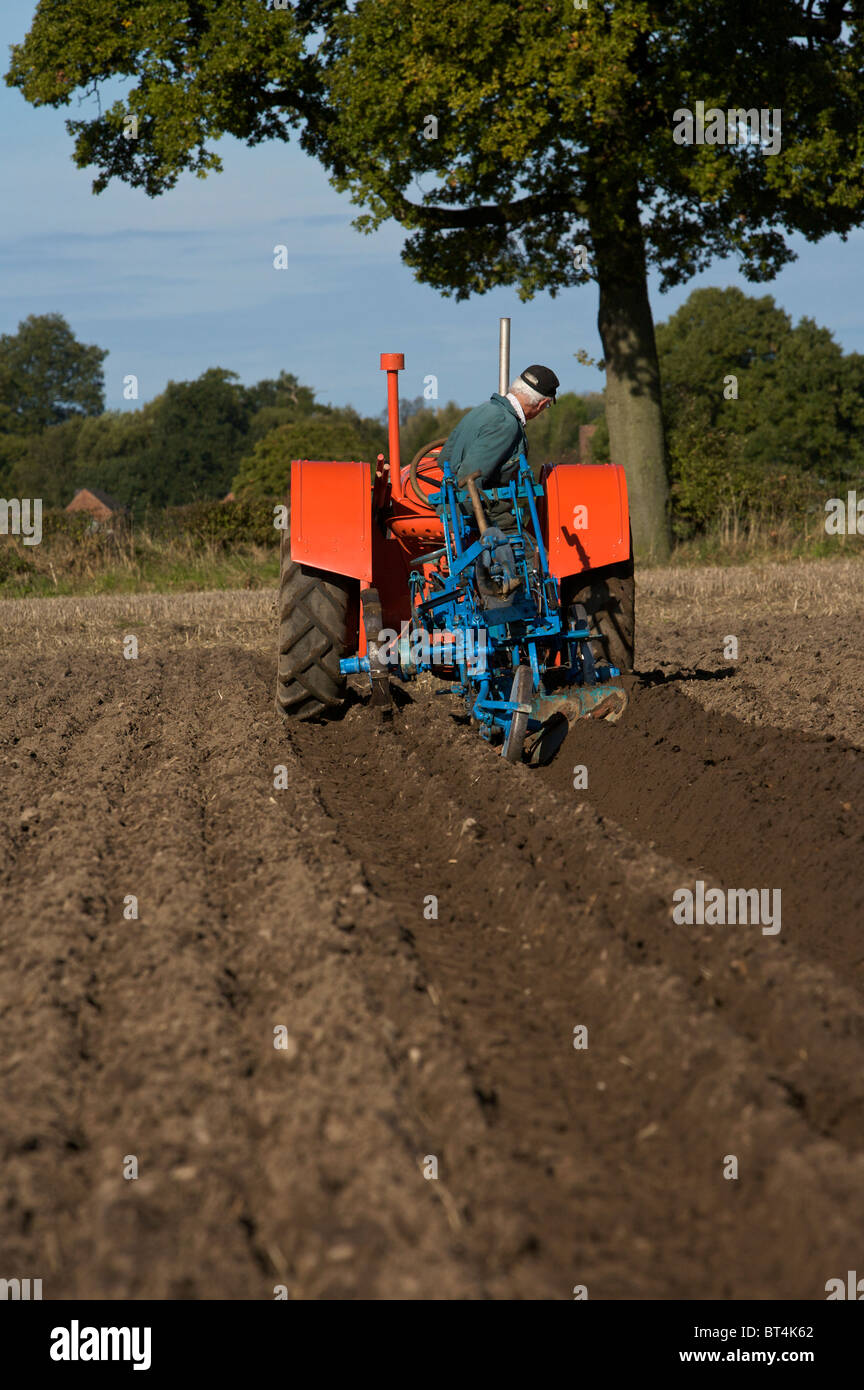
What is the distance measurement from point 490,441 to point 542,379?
39 cm

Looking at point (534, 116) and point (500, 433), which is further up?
point (534, 116)

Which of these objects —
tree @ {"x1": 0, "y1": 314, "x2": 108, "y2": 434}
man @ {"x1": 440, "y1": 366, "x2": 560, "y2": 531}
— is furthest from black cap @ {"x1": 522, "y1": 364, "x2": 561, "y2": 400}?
tree @ {"x1": 0, "y1": 314, "x2": 108, "y2": 434}

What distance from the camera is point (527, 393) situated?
239 inches

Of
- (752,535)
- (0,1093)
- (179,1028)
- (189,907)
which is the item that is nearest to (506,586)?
(189,907)

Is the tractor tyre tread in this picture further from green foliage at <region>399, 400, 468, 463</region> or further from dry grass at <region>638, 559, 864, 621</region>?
green foliage at <region>399, 400, 468, 463</region>

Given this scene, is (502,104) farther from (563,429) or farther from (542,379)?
(563,429)

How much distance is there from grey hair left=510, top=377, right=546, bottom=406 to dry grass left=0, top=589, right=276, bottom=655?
16.8 feet

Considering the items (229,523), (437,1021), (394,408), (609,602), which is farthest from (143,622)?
(437,1021)

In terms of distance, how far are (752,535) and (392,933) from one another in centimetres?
1459

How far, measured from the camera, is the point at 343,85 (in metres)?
13.7

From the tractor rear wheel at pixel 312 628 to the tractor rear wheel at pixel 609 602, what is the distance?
129cm

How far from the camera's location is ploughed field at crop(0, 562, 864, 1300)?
2.24 meters

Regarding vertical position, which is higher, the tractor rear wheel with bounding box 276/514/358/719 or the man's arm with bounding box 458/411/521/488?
the man's arm with bounding box 458/411/521/488
